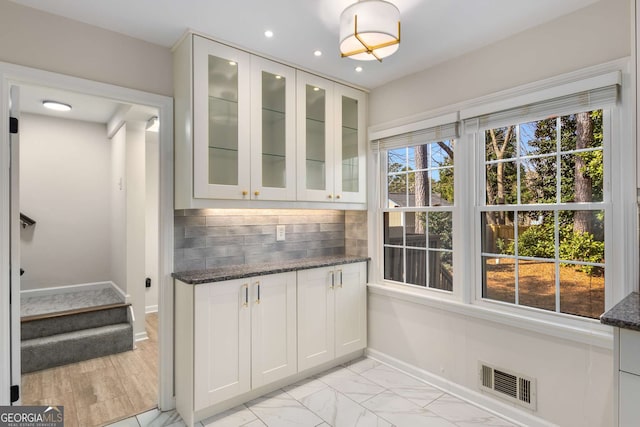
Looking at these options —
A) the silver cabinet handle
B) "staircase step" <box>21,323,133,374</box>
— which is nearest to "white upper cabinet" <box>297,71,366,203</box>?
the silver cabinet handle

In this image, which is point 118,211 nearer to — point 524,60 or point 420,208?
point 420,208

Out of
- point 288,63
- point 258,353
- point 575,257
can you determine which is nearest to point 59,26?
point 288,63

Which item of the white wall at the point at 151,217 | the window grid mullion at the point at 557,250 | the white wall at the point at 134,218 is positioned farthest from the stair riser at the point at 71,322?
the window grid mullion at the point at 557,250

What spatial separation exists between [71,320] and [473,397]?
3771 mm

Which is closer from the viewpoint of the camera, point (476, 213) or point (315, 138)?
point (476, 213)

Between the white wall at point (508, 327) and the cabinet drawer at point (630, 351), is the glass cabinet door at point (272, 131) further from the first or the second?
the cabinet drawer at point (630, 351)

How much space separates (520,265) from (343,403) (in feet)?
5.28

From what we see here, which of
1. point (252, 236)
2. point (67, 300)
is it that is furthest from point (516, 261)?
point (67, 300)

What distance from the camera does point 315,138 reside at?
301cm

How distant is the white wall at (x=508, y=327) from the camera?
1990 millimetres

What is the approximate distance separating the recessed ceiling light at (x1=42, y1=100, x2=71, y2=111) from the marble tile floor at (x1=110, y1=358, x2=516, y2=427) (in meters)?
3.39

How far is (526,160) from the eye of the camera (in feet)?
7.79

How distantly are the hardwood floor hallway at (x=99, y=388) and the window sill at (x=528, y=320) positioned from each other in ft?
7.45

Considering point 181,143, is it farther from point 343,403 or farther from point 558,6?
point 558,6
